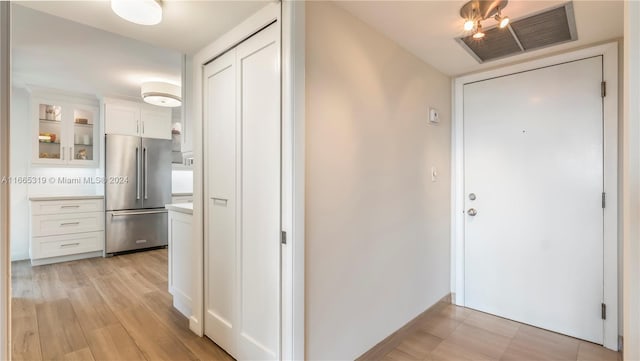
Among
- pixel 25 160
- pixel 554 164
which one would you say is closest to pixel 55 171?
pixel 25 160

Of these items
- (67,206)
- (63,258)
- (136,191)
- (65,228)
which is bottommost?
(63,258)

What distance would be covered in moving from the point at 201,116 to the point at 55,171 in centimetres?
370

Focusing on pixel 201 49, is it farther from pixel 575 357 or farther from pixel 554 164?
pixel 575 357

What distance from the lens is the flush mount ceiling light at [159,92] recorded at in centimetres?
365

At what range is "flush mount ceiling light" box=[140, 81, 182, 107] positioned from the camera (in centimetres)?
365

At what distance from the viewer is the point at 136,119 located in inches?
182

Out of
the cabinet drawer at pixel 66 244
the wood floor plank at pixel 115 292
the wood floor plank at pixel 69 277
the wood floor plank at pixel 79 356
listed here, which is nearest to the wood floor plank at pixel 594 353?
the wood floor plank at pixel 79 356

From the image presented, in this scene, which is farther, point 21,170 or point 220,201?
point 21,170

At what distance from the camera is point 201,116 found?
220 cm

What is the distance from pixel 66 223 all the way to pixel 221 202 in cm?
354

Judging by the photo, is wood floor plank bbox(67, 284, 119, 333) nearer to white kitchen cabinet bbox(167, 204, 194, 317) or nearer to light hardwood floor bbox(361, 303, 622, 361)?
white kitchen cabinet bbox(167, 204, 194, 317)

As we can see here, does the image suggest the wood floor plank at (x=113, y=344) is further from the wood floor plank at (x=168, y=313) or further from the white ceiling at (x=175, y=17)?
the white ceiling at (x=175, y=17)

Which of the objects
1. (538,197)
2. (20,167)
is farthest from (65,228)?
(538,197)

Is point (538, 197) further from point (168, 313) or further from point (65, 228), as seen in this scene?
point (65, 228)
